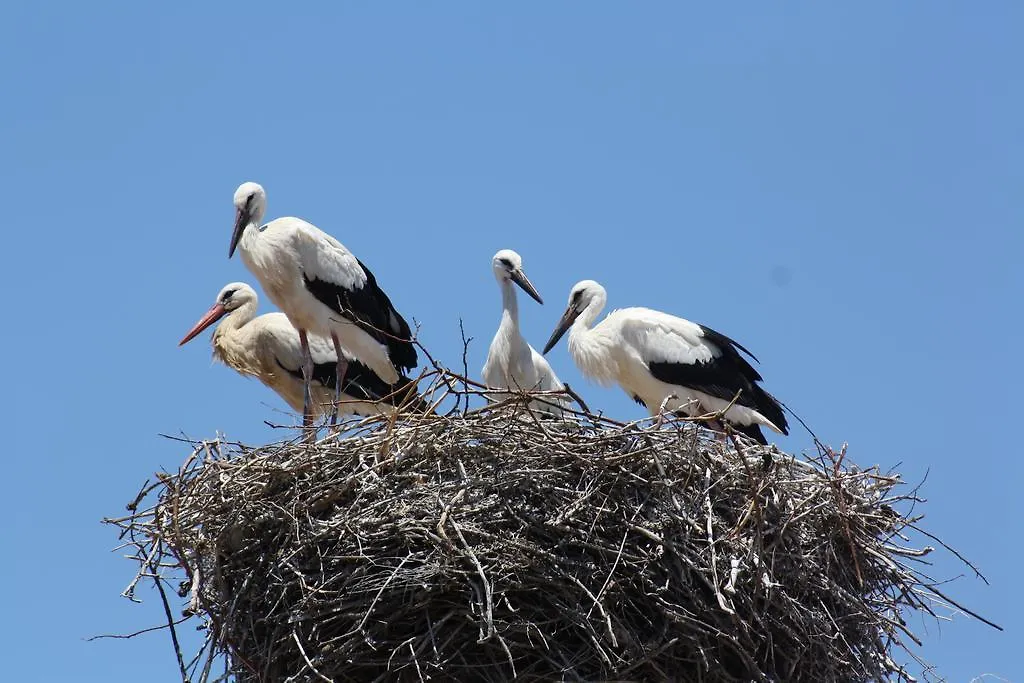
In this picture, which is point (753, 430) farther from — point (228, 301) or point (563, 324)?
point (228, 301)

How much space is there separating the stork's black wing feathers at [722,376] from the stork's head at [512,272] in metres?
0.75

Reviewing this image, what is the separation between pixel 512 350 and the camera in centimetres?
870

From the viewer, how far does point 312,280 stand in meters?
9.09

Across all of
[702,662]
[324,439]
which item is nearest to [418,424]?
[324,439]

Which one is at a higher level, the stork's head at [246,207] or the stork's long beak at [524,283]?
the stork's head at [246,207]

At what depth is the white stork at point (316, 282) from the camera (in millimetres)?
9031

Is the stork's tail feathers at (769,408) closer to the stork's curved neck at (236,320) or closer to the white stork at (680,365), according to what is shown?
the white stork at (680,365)

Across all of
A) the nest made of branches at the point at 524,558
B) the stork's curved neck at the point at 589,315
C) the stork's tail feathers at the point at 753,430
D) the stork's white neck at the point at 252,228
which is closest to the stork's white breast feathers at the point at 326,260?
the stork's white neck at the point at 252,228

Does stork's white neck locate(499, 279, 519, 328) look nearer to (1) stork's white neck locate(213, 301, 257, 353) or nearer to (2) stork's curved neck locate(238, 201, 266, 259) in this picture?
(2) stork's curved neck locate(238, 201, 266, 259)

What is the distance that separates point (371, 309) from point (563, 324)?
3.48 feet

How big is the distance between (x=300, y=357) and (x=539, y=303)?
2.18 meters

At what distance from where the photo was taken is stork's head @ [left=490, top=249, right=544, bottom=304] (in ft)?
29.3

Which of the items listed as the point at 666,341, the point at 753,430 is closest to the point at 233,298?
the point at 666,341

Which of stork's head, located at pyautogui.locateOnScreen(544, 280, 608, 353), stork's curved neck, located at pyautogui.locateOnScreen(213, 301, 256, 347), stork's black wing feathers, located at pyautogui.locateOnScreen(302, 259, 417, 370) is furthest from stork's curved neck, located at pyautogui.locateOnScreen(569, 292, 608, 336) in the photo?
stork's curved neck, located at pyautogui.locateOnScreen(213, 301, 256, 347)
